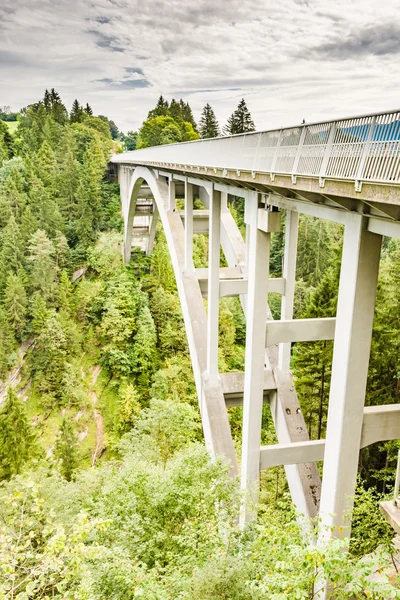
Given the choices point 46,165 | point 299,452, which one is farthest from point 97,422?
point 46,165

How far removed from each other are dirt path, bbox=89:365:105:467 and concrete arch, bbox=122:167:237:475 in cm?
1197

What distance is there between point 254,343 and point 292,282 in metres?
3.24

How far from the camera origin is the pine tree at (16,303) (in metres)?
30.4

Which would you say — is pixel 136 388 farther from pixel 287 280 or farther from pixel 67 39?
pixel 67 39

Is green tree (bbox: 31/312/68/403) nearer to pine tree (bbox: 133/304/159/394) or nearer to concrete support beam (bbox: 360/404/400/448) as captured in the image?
pine tree (bbox: 133/304/159/394)

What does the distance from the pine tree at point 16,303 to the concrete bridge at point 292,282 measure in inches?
726

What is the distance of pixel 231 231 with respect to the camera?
16078 mm

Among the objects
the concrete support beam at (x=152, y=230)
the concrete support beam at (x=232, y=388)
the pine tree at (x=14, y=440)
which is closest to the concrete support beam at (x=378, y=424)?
the concrete support beam at (x=232, y=388)

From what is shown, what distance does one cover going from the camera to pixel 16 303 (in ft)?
100

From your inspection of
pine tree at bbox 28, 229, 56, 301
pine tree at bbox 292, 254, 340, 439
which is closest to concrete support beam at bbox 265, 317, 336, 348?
pine tree at bbox 292, 254, 340, 439

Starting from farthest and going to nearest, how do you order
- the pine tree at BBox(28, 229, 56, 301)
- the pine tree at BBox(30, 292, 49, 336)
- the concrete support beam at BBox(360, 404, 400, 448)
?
the pine tree at BBox(28, 229, 56, 301) → the pine tree at BBox(30, 292, 49, 336) → the concrete support beam at BBox(360, 404, 400, 448)

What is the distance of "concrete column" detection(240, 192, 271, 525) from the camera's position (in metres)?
8.40

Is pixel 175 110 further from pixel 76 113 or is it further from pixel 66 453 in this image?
pixel 66 453

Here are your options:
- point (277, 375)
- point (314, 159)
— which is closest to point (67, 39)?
point (277, 375)
